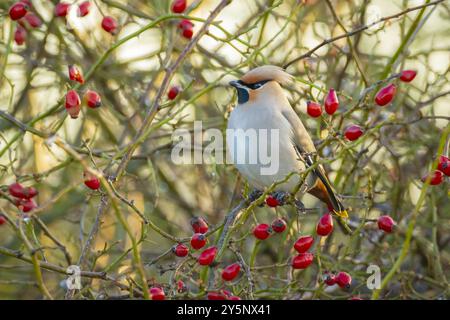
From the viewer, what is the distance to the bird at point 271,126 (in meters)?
3.70

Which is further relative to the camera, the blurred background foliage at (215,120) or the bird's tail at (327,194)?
the blurred background foliage at (215,120)

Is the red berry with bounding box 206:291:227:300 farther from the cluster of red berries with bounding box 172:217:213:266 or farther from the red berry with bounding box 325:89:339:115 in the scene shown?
the red berry with bounding box 325:89:339:115

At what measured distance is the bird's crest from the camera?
3.71 m

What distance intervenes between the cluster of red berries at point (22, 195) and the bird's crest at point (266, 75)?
1.50 metres

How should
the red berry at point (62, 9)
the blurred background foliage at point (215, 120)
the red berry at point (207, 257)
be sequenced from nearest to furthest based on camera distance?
the red berry at point (207, 257) → the red berry at point (62, 9) → the blurred background foliage at point (215, 120)

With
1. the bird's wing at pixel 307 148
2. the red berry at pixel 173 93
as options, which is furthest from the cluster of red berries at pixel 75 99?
the bird's wing at pixel 307 148

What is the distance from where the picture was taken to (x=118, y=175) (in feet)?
9.28

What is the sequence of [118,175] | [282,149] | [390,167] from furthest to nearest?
1. [390,167]
2. [282,149]
3. [118,175]

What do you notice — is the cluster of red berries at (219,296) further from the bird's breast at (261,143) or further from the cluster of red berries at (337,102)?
the bird's breast at (261,143)

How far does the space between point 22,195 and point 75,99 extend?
403mm

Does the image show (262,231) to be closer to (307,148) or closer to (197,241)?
(197,241)
